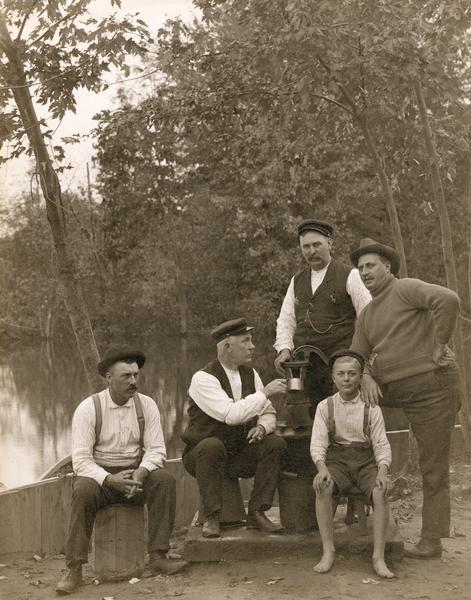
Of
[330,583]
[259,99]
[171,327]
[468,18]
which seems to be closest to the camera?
[330,583]

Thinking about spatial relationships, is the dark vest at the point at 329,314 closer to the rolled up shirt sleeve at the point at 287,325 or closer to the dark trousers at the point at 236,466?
the rolled up shirt sleeve at the point at 287,325

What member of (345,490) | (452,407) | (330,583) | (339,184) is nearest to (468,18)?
(452,407)

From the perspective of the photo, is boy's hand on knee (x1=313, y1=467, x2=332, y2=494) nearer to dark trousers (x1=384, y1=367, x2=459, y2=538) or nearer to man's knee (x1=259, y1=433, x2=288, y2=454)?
man's knee (x1=259, y1=433, x2=288, y2=454)

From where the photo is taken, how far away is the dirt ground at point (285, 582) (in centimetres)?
436

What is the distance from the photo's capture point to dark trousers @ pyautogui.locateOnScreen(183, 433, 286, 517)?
4996mm

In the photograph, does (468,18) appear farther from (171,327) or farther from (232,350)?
(171,327)

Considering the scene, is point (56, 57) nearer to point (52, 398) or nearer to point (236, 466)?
point (236, 466)

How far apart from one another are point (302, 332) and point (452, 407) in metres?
1.12

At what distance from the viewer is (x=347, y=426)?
16.1 ft

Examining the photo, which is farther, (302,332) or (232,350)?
(302,332)

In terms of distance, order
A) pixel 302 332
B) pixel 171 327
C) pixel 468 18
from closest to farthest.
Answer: pixel 302 332 < pixel 468 18 < pixel 171 327

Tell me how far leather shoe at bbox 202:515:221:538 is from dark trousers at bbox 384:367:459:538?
1.29 m

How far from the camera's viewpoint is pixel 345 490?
480 cm

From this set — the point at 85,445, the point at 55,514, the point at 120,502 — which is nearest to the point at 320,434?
the point at 120,502
